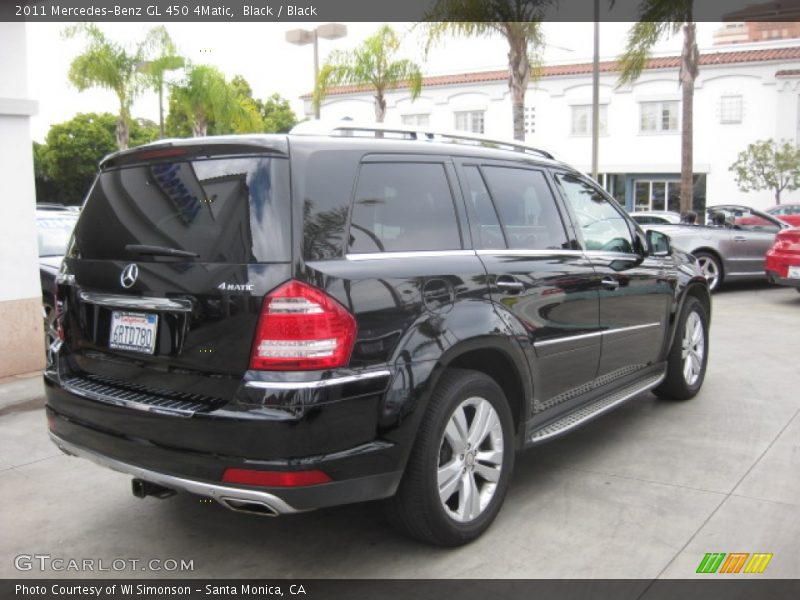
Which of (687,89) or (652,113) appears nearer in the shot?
(687,89)

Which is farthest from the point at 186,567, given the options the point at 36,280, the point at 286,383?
the point at 36,280

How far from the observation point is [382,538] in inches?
145

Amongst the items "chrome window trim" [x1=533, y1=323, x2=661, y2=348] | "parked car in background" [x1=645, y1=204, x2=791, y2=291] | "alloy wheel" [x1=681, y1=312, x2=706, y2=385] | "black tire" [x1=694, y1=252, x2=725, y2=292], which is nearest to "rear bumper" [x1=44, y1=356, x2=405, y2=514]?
"chrome window trim" [x1=533, y1=323, x2=661, y2=348]

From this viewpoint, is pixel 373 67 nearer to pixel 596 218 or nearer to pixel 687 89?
pixel 687 89

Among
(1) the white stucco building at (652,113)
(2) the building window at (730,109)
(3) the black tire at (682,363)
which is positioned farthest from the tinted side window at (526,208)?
(2) the building window at (730,109)

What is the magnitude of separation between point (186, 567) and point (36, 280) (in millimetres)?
4782

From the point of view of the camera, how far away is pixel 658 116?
30281 millimetres

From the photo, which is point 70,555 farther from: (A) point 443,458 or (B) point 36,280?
(B) point 36,280

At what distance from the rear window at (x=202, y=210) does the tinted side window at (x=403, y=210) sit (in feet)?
1.20

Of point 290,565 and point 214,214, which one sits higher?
point 214,214

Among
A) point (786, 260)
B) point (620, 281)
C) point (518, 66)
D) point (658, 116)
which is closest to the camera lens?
point (620, 281)

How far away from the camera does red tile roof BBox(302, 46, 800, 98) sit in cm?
2772

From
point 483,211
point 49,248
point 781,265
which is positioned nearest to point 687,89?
point 781,265

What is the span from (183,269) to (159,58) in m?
23.7
